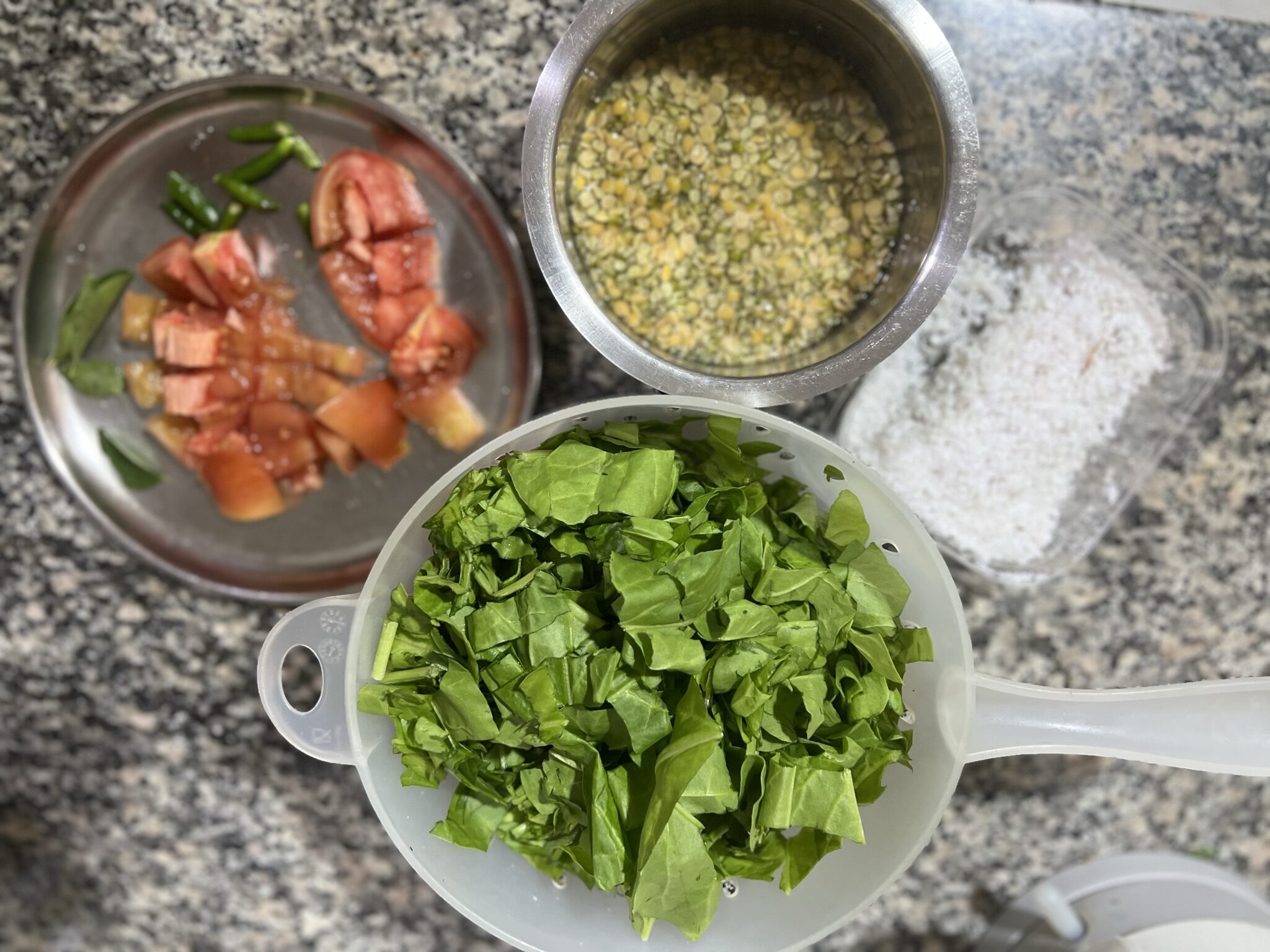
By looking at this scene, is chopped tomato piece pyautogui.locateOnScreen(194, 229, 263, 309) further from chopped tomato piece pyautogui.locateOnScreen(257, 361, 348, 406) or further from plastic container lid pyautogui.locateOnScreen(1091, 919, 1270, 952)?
plastic container lid pyautogui.locateOnScreen(1091, 919, 1270, 952)

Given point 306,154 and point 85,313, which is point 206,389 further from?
point 306,154

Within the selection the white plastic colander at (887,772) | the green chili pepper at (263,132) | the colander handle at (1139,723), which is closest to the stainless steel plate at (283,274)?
the green chili pepper at (263,132)

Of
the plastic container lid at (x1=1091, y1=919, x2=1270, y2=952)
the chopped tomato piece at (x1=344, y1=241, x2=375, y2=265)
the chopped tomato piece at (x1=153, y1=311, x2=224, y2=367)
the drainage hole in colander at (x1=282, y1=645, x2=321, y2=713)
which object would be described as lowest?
the plastic container lid at (x1=1091, y1=919, x2=1270, y2=952)

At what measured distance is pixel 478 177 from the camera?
852mm

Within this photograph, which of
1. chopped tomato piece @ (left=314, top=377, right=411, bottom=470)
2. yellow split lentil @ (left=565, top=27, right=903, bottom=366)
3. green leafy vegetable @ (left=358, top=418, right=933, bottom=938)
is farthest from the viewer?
chopped tomato piece @ (left=314, top=377, right=411, bottom=470)

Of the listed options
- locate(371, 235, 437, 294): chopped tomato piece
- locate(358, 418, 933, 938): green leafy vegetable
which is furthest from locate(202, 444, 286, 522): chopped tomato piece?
locate(358, 418, 933, 938): green leafy vegetable

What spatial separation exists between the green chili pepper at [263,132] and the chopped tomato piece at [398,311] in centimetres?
17

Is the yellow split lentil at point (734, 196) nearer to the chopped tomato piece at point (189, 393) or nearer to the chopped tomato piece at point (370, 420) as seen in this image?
the chopped tomato piece at point (370, 420)

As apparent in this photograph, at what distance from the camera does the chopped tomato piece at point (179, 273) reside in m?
0.85

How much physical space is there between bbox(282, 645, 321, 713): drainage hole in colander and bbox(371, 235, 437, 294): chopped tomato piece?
37cm

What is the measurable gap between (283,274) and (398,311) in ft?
0.39

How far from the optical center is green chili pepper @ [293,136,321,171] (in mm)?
848

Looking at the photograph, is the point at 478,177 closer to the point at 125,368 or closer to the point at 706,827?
the point at 125,368

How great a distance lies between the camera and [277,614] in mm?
911
